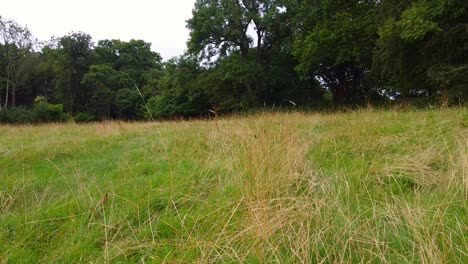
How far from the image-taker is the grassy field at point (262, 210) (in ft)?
5.09

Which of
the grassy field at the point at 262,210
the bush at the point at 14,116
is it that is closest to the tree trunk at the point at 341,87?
the grassy field at the point at 262,210

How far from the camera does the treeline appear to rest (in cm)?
1048

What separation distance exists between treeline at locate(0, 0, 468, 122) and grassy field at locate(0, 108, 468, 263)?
10.7ft

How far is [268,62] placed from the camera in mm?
24266

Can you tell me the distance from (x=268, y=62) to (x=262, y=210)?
76.6 ft

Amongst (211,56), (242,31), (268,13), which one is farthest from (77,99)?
(268,13)

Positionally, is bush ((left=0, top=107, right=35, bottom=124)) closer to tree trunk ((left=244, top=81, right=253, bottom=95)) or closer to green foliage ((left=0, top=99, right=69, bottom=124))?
green foliage ((left=0, top=99, right=69, bottom=124))

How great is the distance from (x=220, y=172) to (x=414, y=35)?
9.65 meters

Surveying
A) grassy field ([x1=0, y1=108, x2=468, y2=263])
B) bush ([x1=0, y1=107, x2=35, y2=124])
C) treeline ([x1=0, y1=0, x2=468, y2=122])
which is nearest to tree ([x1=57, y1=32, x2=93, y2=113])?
treeline ([x1=0, y1=0, x2=468, y2=122])

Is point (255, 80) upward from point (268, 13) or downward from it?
downward

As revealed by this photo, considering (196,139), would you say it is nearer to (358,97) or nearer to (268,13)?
(268,13)

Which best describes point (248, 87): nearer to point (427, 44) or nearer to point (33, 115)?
point (427, 44)

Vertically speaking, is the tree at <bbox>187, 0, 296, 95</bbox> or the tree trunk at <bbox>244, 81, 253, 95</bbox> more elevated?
the tree at <bbox>187, 0, 296, 95</bbox>

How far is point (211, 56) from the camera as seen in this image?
24656mm
